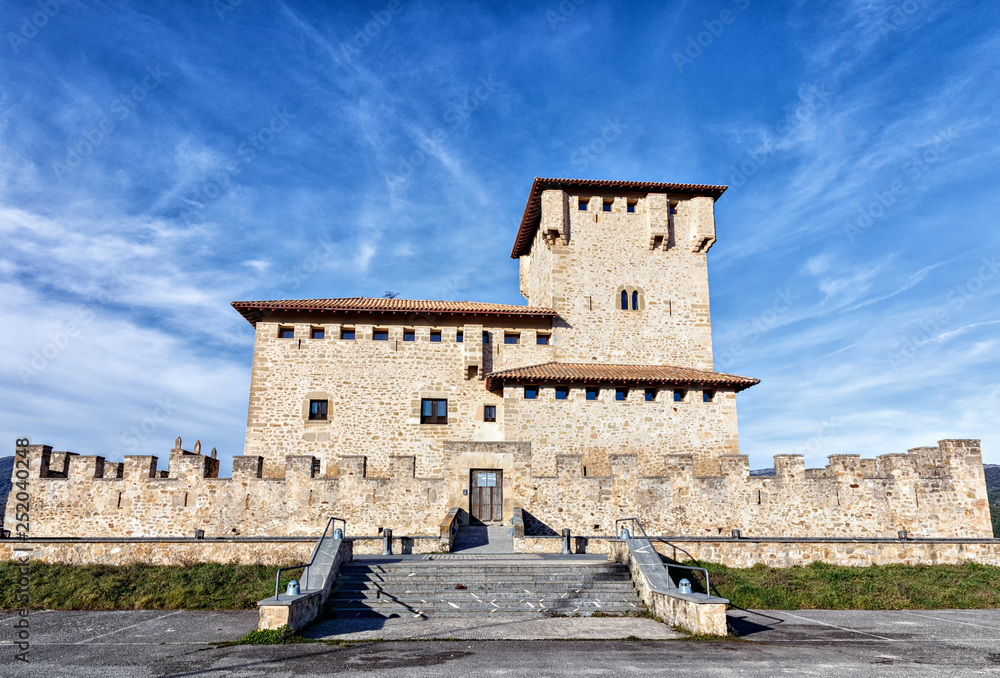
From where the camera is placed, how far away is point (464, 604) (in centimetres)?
1168

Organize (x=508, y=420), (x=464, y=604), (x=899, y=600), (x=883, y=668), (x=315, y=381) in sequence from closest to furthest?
(x=883, y=668) < (x=464, y=604) < (x=899, y=600) < (x=508, y=420) < (x=315, y=381)

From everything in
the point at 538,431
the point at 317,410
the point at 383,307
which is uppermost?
the point at 383,307

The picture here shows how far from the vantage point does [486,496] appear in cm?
2127

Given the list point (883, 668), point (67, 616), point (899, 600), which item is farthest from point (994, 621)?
point (67, 616)

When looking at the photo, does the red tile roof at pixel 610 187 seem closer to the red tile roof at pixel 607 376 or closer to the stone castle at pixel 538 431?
the stone castle at pixel 538 431

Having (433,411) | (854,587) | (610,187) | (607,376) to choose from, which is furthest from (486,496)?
(610,187)

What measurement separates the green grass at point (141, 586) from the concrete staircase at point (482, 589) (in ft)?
7.58

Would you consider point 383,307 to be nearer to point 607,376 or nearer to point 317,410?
point 317,410

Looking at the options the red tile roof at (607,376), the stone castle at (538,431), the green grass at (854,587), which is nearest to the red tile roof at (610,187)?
the stone castle at (538,431)

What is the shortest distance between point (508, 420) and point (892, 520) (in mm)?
13142

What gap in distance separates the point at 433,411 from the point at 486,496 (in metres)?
5.99

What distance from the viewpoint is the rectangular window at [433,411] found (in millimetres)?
26141

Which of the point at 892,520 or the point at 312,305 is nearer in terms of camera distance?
the point at 892,520

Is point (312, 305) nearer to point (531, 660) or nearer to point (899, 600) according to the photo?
point (531, 660)
